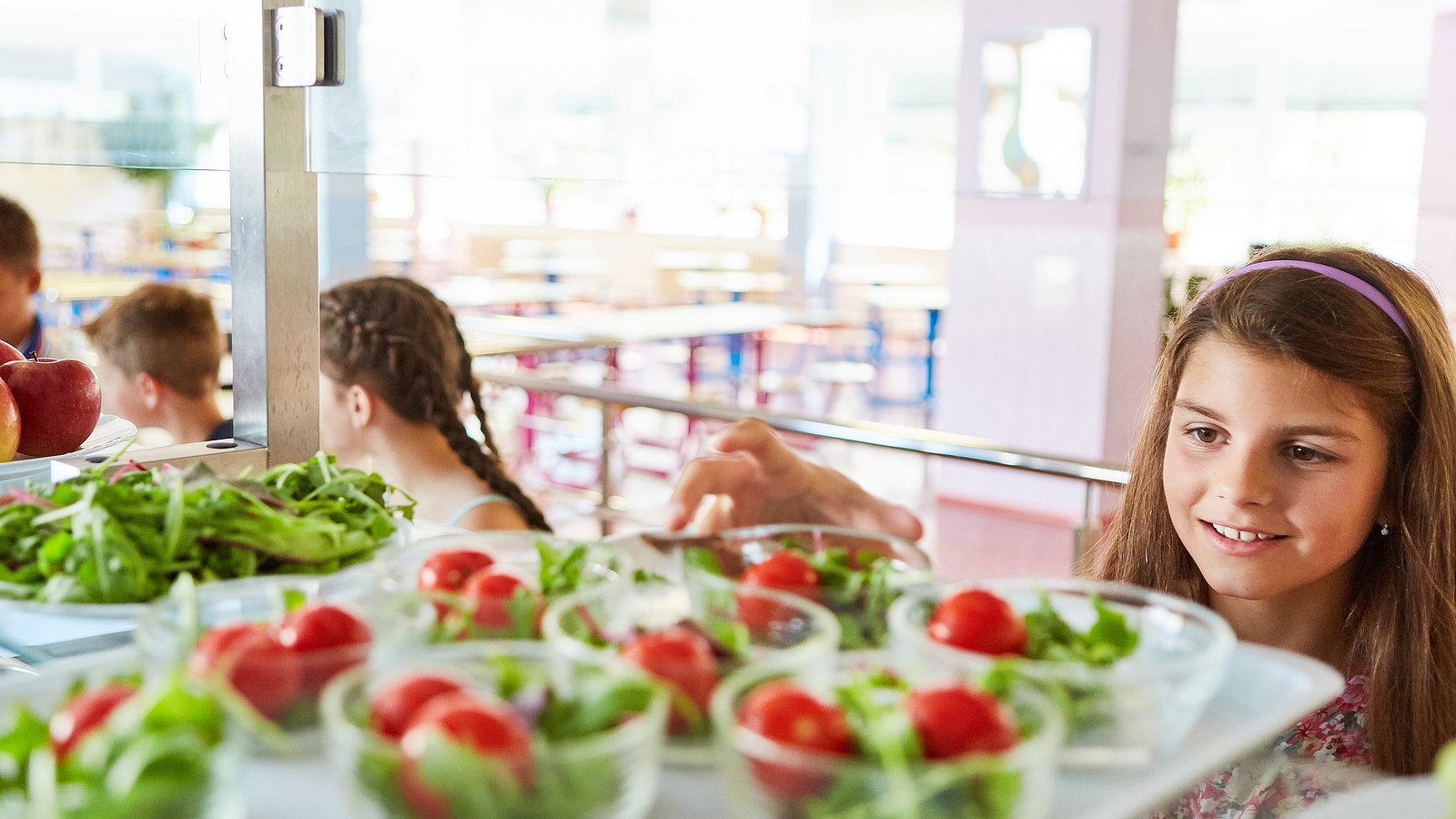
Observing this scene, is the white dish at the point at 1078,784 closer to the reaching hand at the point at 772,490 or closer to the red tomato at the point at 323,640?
the red tomato at the point at 323,640

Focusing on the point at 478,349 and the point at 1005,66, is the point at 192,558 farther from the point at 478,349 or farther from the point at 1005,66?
the point at 1005,66

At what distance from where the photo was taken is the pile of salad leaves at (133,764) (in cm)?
48

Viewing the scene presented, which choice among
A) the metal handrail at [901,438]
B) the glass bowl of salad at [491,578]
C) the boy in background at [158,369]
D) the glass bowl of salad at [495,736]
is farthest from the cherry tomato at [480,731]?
the boy in background at [158,369]

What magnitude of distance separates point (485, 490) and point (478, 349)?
3.21 ft

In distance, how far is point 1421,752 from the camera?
1213 millimetres

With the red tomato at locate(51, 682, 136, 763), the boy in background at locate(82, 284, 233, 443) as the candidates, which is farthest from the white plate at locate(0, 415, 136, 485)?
the boy in background at locate(82, 284, 233, 443)

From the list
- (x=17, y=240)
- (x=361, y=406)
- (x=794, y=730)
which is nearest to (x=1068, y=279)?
(x=17, y=240)

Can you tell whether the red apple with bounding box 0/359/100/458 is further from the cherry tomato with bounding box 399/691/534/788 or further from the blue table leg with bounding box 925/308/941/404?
the blue table leg with bounding box 925/308/941/404

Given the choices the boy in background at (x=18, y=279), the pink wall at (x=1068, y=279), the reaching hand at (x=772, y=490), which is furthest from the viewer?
the pink wall at (x=1068, y=279)

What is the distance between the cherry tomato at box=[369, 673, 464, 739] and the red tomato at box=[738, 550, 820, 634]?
0.49 ft

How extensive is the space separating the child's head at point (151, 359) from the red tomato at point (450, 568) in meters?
2.04

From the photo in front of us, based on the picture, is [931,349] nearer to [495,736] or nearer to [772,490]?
[772,490]

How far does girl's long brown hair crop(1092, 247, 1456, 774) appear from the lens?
122cm

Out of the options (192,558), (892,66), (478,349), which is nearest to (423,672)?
(192,558)
